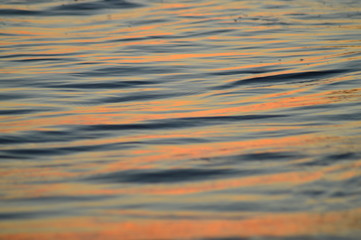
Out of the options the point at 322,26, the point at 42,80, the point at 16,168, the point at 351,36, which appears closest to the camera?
the point at 16,168

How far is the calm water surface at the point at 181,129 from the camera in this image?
3252 mm

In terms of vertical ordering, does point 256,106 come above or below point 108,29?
below

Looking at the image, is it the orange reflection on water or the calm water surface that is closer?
the orange reflection on water

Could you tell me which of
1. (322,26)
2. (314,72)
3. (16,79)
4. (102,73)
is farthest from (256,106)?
(322,26)

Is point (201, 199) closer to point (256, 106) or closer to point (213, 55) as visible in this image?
point (256, 106)

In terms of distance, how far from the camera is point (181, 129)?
5.00 m

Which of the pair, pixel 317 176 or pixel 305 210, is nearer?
pixel 305 210

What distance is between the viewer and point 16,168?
406cm

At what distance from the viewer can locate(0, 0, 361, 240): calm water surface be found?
3252 millimetres

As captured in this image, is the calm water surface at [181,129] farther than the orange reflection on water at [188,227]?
Yes

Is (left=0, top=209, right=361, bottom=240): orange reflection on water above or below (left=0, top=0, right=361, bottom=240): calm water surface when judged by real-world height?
below

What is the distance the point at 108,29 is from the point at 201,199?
650cm

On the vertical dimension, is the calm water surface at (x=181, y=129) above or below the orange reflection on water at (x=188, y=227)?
above

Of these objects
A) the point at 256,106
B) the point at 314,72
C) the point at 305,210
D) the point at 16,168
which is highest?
the point at 314,72
